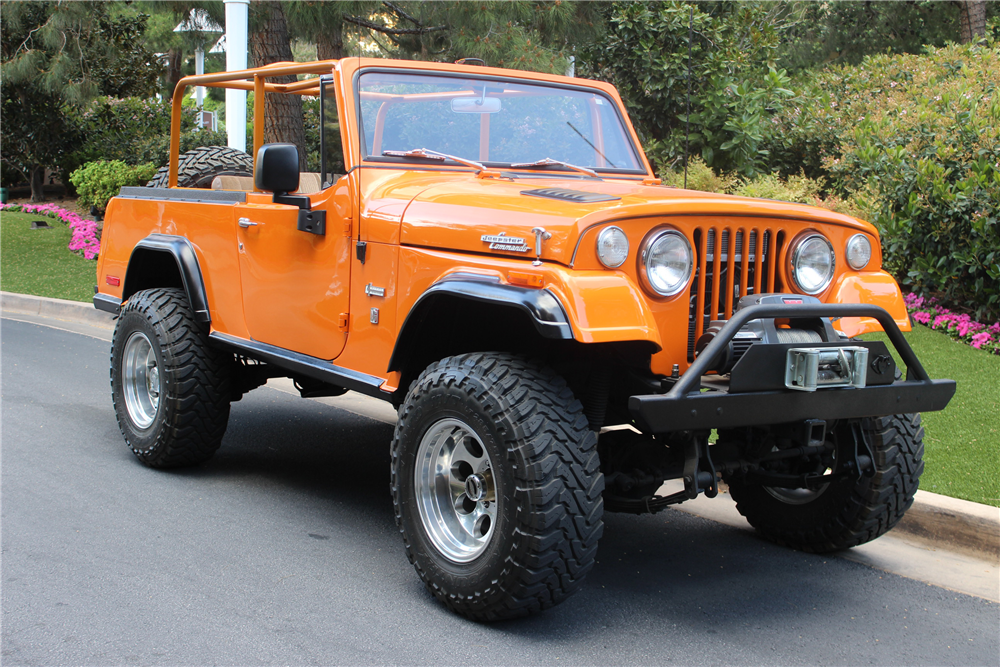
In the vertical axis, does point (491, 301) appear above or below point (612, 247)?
below

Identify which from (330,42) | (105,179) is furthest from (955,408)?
(105,179)

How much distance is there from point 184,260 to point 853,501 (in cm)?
370

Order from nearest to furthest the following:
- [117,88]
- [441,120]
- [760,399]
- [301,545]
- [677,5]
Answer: [760,399] < [301,545] < [441,120] < [677,5] < [117,88]

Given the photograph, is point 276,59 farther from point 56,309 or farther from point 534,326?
point 534,326

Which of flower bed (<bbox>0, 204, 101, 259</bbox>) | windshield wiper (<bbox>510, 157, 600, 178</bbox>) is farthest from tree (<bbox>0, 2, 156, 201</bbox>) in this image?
windshield wiper (<bbox>510, 157, 600, 178</bbox>)

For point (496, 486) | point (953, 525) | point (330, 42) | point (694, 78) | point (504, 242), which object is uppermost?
point (330, 42)

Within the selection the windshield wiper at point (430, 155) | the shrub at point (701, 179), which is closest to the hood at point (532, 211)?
the windshield wiper at point (430, 155)

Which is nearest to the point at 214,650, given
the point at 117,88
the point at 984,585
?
the point at 984,585

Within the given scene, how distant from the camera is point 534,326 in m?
3.32

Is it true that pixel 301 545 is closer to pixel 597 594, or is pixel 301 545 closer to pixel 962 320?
pixel 597 594

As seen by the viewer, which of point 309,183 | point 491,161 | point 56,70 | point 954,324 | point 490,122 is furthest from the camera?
point 56,70

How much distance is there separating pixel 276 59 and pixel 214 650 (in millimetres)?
10132

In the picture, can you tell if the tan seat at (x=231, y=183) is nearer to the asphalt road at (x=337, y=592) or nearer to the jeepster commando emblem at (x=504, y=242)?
the asphalt road at (x=337, y=592)

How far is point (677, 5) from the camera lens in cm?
1300
